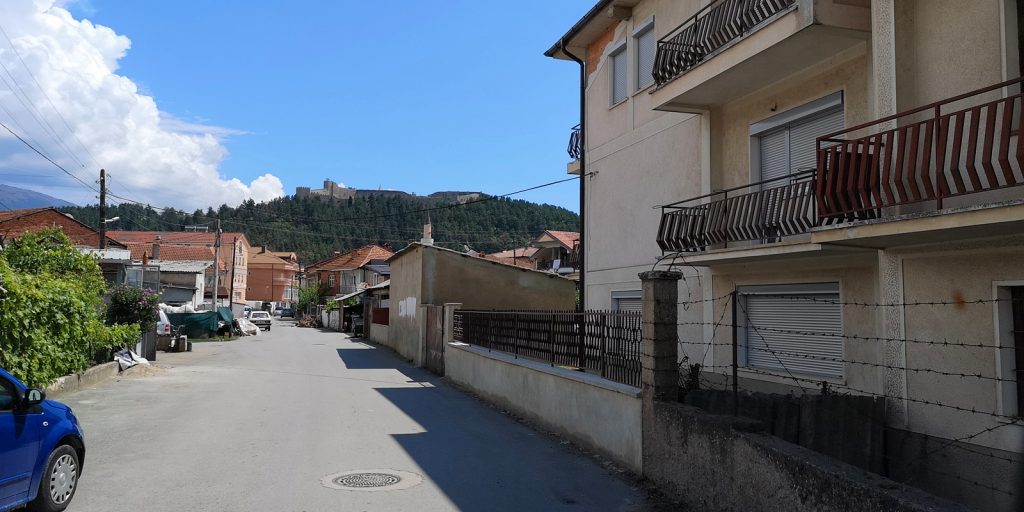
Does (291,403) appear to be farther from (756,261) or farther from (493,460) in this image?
(756,261)

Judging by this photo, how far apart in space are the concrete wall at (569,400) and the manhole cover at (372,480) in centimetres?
230

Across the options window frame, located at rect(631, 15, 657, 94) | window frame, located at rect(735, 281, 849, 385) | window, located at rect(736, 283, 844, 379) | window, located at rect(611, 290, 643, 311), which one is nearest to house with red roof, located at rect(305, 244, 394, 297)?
window, located at rect(611, 290, 643, 311)

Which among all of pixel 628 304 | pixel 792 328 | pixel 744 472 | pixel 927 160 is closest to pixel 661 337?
pixel 744 472

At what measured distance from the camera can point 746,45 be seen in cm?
954

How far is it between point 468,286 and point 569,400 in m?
13.9

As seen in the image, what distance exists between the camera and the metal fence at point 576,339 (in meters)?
8.13

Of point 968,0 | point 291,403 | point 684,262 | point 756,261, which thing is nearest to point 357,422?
point 291,403

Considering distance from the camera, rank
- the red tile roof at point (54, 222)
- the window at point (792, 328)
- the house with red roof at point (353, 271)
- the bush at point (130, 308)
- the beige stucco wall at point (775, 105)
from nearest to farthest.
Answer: the beige stucco wall at point (775, 105), the window at point (792, 328), the bush at point (130, 308), the red tile roof at point (54, 222), the house with red roof at point (353, 271)

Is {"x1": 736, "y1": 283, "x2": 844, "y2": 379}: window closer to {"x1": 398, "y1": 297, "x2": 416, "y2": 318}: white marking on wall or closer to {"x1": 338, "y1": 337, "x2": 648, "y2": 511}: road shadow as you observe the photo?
{"x1": 338, "y1": 337, "x2": 648, "y2": 511}: road shadow

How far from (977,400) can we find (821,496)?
358 centimetres

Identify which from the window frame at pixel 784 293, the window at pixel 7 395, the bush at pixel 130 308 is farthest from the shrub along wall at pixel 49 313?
the window frame at pixel 784 293

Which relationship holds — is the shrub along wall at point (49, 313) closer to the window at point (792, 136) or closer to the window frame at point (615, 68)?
the window frame at point (615, 68)

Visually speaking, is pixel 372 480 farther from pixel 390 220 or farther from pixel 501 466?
pixel 390 220

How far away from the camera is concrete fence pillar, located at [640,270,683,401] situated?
6.96 m
